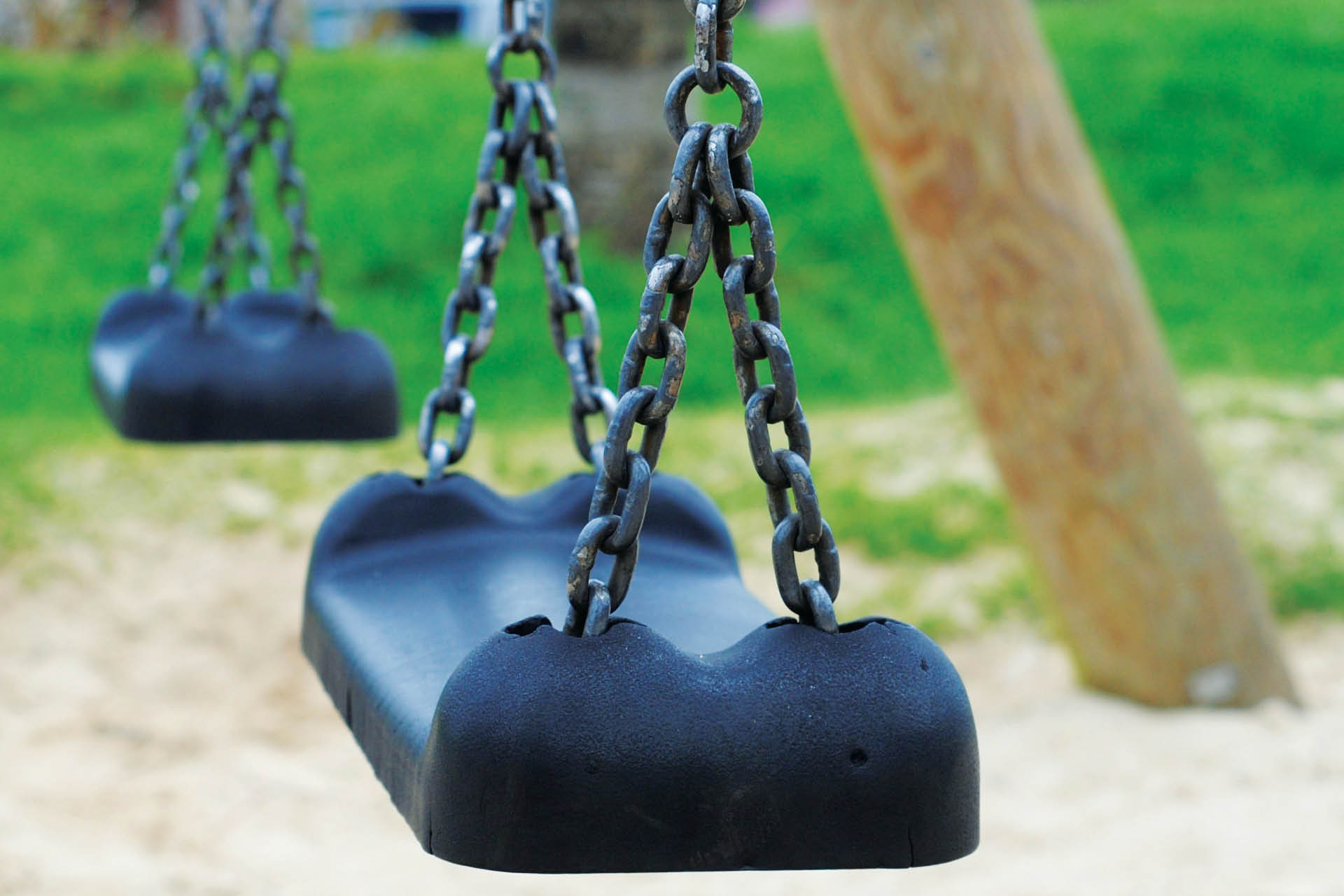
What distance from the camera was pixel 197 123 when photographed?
2.95m

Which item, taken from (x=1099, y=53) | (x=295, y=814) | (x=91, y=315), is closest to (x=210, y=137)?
(x=91, y=315)

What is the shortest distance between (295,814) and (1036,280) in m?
2.01

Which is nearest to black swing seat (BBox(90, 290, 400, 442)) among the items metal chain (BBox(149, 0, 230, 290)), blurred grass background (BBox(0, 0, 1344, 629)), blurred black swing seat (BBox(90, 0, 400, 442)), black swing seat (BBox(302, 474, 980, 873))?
blurred black swing seat (BBox(90, 0, 400, 442))

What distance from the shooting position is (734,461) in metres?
5.51

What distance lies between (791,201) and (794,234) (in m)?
0.36

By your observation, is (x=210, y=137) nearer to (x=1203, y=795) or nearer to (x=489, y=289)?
(x=1203, y=795)

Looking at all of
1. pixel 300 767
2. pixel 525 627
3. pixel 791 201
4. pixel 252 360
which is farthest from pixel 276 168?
pixel 791 201

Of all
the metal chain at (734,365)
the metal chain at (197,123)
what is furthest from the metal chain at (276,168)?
the metal chain at (734,365)

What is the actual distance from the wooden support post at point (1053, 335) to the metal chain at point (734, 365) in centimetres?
237

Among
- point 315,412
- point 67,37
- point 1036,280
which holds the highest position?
point 315,412

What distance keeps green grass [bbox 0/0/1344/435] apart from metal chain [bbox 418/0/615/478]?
4970mm

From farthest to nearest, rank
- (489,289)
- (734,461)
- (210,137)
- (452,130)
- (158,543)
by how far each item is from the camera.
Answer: (210,137)
(452,130)
(734,461)
(158,543)
(489,289)

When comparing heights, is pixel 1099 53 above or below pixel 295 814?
below

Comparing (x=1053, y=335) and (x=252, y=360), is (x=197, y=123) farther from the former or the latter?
(x=1053, y=335)
